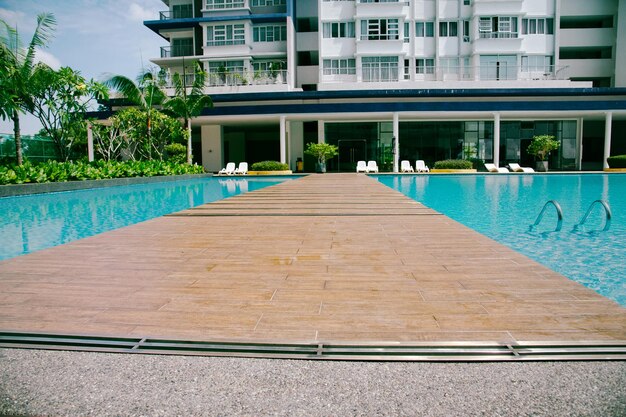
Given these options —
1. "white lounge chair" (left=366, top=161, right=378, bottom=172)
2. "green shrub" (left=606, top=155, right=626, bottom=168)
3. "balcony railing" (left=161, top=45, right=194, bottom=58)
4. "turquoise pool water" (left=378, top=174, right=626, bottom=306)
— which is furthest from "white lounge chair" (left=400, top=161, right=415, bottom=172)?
"balcony railing" (left=161, top=45, right=194, bottom=58)

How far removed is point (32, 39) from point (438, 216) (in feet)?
62.5

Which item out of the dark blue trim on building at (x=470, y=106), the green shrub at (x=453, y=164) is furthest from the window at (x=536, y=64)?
the green shrub at (x=453, y=164)

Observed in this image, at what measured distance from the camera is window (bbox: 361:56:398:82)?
36.6m

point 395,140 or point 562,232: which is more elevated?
point 395,140

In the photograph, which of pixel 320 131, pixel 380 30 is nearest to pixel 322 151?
pixel 320 131

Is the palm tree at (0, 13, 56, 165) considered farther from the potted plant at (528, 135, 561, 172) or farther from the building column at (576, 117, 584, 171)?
the building column at (576, 117, 584, 171)

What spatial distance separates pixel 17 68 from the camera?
19.1m

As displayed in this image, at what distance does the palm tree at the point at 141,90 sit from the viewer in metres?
26.8

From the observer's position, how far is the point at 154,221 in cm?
847

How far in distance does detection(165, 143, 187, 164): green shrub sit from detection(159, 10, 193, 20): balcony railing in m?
16.1

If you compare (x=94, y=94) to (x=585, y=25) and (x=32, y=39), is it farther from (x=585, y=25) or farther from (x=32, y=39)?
(x=585, y=25)

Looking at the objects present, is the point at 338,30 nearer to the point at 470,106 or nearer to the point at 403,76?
the point at 403,76

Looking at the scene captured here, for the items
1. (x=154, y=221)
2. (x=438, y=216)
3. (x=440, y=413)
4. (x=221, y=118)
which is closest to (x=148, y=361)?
(x=440, y=413)

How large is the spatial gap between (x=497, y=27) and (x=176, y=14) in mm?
27133
